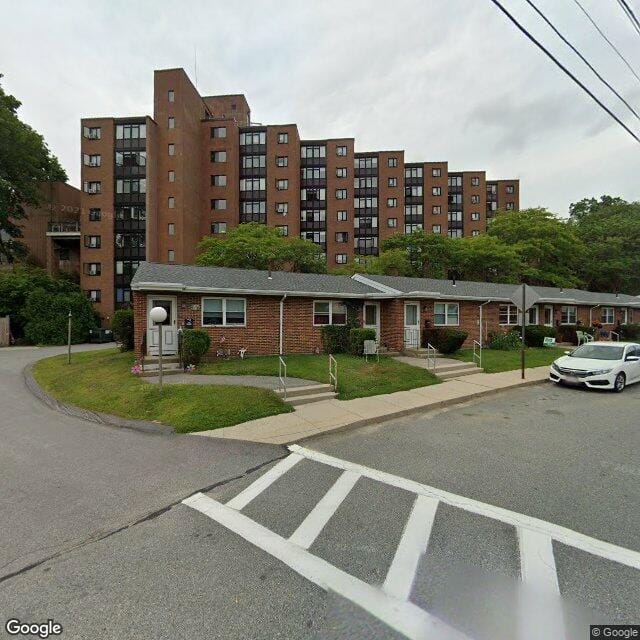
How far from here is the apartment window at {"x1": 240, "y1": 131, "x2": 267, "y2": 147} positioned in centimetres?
4397

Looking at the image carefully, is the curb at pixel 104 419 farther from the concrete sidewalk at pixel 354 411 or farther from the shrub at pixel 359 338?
the shrub at pixel 359 338

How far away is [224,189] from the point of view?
143 feet

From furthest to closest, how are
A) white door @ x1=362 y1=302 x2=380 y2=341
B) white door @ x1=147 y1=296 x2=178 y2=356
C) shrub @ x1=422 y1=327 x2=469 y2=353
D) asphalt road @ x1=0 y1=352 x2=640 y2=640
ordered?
white door @ x1=362 y1=302 x2=380 y2=341 → shrub @ x1=422 y1=327 x2=469 y2=353 → white door @ x1=147 y1=296 x2=178 y2=356 → asphalt road @ x1=0 y1=352 x2=640 y2=640

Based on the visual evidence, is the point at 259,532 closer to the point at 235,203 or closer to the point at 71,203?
the point at 235,203

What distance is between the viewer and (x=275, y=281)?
15.5 metres

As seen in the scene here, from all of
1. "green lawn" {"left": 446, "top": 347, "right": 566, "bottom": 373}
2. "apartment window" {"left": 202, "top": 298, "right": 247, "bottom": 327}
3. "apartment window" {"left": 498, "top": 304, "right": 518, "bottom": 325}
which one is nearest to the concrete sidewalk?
"green lawn" {"left": 446, "top": 347, "right": 566, "bottom": 373}

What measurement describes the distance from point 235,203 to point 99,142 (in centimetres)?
1537

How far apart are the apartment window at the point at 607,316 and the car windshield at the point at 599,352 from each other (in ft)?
53.4

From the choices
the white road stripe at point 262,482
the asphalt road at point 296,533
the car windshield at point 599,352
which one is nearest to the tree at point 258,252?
the car windshield at point 599,352

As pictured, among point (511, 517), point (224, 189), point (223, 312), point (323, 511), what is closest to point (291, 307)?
point (223, 312)

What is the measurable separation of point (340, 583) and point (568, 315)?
2516cm

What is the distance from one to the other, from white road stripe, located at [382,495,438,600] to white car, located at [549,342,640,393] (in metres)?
8.91

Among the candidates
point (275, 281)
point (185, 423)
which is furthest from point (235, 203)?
point (185, 423)

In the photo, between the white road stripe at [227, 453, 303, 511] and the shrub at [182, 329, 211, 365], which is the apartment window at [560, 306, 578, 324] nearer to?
the shrub at [182, 329, 211, 365]
